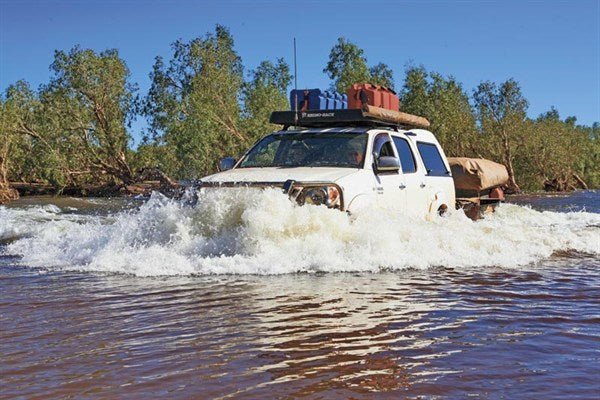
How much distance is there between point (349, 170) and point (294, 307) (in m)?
3.15

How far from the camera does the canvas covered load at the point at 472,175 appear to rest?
11367 millimetres

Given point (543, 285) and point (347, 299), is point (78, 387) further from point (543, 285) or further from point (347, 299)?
point (543, 285)

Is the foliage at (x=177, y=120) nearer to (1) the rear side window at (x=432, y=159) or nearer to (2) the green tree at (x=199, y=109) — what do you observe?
Answer: (2) the green tree at (x=199, y=109)

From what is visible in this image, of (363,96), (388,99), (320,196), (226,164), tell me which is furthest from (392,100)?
(320,196)

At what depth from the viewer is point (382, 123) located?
378 inches

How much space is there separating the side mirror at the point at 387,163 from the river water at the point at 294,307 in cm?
62

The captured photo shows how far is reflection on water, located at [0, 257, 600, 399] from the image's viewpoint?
11.1 ft

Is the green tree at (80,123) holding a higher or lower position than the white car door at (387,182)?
higher

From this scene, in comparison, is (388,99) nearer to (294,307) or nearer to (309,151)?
(309,151)

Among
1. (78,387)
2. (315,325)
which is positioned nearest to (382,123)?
(315,325)

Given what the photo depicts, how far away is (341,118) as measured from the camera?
9172 millimetres

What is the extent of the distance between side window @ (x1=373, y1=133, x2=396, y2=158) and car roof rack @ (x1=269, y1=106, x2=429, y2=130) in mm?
321

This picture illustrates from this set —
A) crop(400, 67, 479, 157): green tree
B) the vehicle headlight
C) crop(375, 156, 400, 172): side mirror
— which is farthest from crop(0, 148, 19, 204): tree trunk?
the vehicle headlight

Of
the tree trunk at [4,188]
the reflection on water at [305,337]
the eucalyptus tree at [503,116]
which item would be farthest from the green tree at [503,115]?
the reflection on water at [305,337]
